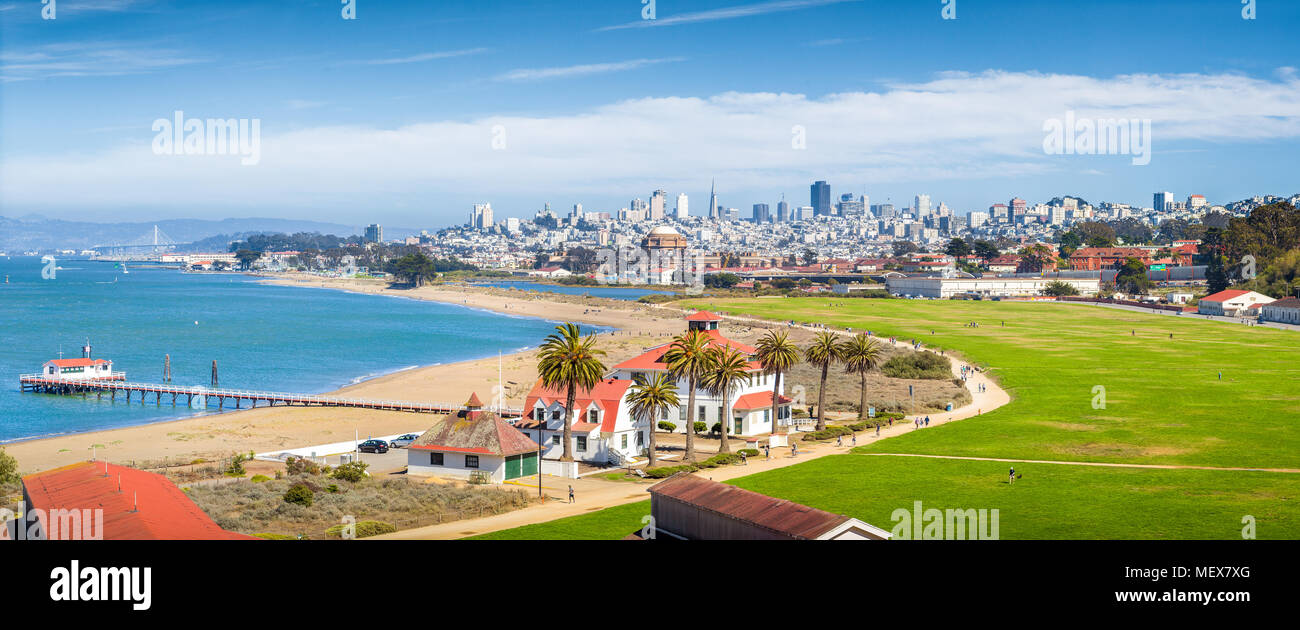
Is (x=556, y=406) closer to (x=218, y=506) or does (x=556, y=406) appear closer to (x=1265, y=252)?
(x=218, y=506)

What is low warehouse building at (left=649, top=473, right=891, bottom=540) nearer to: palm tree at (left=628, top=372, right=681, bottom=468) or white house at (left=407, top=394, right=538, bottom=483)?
white house at (left=407, top=394, right=538, bottom=483)

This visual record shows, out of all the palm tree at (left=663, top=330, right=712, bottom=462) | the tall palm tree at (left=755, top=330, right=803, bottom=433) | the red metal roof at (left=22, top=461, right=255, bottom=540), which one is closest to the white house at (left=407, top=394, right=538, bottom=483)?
the palm tree at (left=663, top=330, right=712, bottom=462)

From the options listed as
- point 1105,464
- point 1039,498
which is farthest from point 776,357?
point 1039,498

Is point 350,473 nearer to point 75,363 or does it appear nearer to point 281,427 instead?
point 281,427

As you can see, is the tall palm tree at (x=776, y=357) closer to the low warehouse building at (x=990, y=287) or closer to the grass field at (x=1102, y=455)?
the grass field at (x=1102, y=455)

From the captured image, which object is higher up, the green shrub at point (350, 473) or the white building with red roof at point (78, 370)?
the white building with red roof at point (78, 370)
